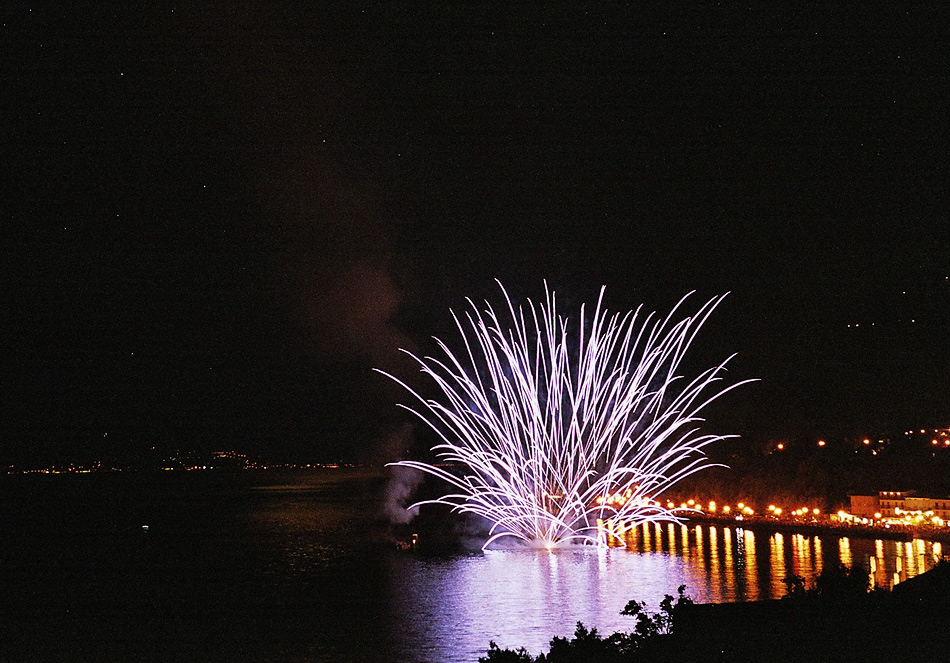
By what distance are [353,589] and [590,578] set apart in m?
8.17

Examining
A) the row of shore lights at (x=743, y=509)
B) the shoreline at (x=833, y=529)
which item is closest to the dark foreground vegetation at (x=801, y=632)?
the shoreline at (x=833, y=529)

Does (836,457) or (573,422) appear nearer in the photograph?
(573,422)

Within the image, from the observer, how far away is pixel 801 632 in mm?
10383

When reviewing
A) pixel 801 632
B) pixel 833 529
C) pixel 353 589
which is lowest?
pixel 353 589

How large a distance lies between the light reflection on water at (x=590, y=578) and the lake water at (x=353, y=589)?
8cm

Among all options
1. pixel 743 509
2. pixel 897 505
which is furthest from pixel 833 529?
pixel 743 509

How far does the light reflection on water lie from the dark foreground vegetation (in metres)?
7.71

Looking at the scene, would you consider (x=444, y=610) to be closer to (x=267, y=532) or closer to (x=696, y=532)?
A: (x=696, y=532)

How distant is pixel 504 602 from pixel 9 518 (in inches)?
2831

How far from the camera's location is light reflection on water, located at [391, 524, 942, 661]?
72.9ft

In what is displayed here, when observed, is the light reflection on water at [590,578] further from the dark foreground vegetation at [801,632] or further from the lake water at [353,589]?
the dark foreground vegetation at [801,632]

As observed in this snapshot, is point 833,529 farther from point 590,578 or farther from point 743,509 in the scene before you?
point 590,578

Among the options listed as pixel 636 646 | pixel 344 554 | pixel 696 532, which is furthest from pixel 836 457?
pixel 636 646

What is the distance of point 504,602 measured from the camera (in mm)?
26125
